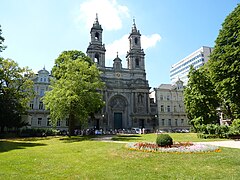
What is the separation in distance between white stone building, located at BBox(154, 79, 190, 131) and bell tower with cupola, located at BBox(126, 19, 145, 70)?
34.9 feet

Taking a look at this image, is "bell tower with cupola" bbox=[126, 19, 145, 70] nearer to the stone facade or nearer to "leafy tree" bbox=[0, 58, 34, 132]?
the stone facade

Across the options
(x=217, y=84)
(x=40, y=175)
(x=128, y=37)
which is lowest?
(x=40, y=175)

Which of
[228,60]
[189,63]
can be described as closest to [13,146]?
[228,60]

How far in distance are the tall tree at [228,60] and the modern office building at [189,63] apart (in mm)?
59514

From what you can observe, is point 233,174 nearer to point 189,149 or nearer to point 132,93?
point 189,149

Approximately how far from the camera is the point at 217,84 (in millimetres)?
25609

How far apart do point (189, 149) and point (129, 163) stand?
19.4ft

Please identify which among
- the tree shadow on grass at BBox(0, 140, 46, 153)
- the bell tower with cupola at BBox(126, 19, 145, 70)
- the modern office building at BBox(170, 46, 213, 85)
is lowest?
the tree shadow on grass at BBox(0, 140, 46, 153)

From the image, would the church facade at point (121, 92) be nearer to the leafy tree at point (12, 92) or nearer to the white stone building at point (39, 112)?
the white stone building at point (39, 112)

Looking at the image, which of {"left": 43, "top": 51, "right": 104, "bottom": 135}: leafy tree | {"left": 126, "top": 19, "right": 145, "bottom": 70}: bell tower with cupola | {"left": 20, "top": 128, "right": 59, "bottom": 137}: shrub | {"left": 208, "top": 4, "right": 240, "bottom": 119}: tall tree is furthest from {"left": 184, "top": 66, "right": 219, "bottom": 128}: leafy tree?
{"left": 126, "top": 19, "right": 145, "bottom": 70}: bell tower with cupola

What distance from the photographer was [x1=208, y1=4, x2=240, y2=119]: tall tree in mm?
22781

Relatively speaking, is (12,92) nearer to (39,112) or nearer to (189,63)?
(39,112)

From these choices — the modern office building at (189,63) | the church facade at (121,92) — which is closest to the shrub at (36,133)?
the church facade at (121,92)

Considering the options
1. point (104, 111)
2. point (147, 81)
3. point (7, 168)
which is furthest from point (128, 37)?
point (7, 168)
